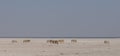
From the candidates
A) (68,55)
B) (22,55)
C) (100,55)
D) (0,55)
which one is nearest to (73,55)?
(68,55)

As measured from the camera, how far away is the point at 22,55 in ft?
63.7

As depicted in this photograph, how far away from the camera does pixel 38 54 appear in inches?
782

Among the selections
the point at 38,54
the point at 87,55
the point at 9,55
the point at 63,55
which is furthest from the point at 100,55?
the point at 9,55

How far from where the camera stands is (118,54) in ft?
63.7

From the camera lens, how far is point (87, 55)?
18984mm

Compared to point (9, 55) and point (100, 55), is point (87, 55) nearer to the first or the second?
point (100, 55)

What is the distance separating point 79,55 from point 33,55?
2684mm

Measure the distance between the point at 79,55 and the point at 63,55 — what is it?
3.29ft

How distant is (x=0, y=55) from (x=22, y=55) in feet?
4.40

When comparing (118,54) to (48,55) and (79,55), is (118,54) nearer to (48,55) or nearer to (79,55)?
(79,55)

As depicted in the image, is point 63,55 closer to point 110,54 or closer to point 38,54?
point 38,54

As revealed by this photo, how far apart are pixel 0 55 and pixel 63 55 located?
364cm

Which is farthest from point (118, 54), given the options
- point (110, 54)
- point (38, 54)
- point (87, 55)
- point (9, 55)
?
point (9, 55)

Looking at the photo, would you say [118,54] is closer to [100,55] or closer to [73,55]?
[100,55]
